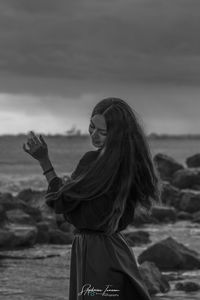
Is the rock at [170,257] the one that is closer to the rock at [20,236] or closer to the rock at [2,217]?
the rock at [20,236]

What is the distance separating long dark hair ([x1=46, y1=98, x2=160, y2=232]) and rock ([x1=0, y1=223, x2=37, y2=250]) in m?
12.2

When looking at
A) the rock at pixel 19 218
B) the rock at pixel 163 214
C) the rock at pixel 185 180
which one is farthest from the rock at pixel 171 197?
the rock at pixel 19 218

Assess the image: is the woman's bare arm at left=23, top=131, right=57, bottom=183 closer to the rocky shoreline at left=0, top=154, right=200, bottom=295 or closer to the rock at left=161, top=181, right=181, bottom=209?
the rocky shoreline at left=0, top=154, right=200, bottom=295

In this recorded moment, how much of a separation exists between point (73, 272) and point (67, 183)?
528 millimetres

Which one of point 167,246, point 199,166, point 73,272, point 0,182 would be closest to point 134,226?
point 167,246

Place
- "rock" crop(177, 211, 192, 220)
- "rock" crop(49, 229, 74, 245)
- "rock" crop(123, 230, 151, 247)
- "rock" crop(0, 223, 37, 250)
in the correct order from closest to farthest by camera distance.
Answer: "rock" crop(0, 223, 37, 250) < "rock" crop(49, 229, 74, 245) < "rock" crop(123, 230, 151, 247) < "rock" crop(177, 211, 192, 220)

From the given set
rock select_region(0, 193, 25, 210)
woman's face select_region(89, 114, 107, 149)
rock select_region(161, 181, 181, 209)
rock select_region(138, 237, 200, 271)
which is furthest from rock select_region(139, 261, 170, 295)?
rock select_region(161, 181, 181, 209)

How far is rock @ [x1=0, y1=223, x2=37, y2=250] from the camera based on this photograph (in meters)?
16.9

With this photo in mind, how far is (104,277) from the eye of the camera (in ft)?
15.2

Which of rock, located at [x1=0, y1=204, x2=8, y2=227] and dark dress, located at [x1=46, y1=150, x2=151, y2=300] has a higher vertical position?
rock, located at [x1=0, y1=204, x2=8, y2=227]

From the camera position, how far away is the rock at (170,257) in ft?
47.5

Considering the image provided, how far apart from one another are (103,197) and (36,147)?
0.45m

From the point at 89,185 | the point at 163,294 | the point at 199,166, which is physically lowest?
the point at 163,294

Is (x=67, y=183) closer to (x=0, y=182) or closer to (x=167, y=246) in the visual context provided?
(x=167, y=246)
